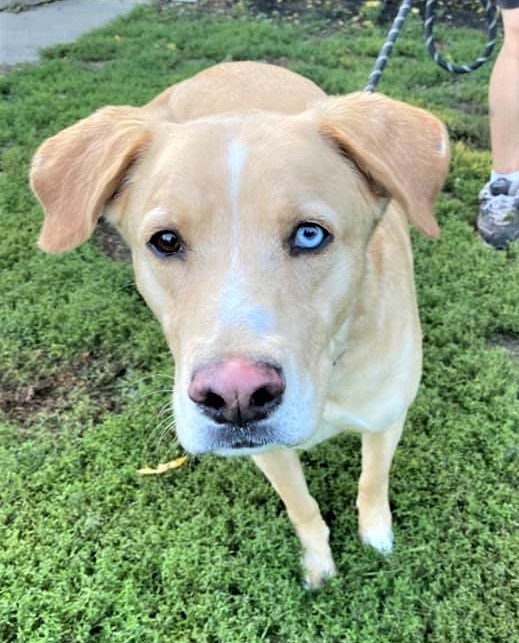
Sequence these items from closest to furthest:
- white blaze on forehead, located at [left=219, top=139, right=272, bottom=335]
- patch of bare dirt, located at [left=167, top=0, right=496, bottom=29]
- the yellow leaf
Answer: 1. white blaze on forehead, located at [left=219, top=139, right=272, bottom=335]
2. the yellow leaf
3. patch of bare dirt, located at [left=167, top=0, right=496, bottom=29]

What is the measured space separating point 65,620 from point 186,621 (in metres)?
0.46

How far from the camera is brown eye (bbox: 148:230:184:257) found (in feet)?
6.94

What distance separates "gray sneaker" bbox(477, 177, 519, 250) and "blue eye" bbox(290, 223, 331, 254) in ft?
8.95

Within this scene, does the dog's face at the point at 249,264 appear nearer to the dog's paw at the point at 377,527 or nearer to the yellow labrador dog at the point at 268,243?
→ the yellow labrador dog at the point at 268,243

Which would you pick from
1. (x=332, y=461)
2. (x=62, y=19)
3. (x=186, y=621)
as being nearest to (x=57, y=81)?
(x=62, y=19)

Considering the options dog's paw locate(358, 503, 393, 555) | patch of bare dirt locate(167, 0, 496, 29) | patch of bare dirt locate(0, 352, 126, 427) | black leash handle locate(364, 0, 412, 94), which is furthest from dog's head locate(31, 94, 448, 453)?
patch of bare dirt locate(167, 0, 496, 29)

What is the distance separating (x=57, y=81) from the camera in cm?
693

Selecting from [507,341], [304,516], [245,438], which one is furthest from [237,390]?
[507,341]

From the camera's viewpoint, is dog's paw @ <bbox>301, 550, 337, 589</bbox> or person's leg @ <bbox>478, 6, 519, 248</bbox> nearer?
dog's paw @ <bbox>301, 550, 337, 589</bbox>

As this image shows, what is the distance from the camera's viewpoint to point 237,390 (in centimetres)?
176

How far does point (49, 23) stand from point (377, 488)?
7615 mm

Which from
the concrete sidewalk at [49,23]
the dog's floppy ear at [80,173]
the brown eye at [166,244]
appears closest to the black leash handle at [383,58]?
the dog's floppy ear at [80,173]

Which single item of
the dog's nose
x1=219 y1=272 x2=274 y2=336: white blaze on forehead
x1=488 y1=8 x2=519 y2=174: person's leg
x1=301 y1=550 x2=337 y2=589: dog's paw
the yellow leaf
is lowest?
the yellow leaf

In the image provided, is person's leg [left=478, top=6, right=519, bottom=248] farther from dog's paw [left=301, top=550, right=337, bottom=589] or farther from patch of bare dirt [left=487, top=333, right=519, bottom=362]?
dog's paw [left=301, top=550, right=337, bottom=589]
